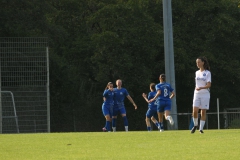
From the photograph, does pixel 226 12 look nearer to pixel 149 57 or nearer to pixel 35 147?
pixel 149 57

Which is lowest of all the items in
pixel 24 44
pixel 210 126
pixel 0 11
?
pixel 210 126

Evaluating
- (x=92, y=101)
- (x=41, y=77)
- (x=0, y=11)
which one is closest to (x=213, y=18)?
(x=92, y=101)

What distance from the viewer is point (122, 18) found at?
44406mm

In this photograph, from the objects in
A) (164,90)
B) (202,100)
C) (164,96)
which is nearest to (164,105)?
(164,96)

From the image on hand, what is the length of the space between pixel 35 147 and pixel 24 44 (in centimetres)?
1691

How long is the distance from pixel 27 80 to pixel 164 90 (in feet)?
29.0

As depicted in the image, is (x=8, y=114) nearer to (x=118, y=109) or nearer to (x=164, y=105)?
(x=118, y=109)

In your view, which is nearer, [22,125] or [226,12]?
[22,125]

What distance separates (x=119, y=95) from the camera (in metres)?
27.4

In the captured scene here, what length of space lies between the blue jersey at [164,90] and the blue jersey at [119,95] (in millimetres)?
Result: 4031

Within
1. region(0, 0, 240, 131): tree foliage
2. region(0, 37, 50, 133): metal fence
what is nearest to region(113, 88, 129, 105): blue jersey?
region(0, 37, 50, 133): metal fence

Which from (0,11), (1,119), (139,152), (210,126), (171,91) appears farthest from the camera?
(210,126)

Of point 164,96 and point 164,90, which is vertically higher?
point 164,90

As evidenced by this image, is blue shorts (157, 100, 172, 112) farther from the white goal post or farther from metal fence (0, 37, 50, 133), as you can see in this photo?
the white goal post
